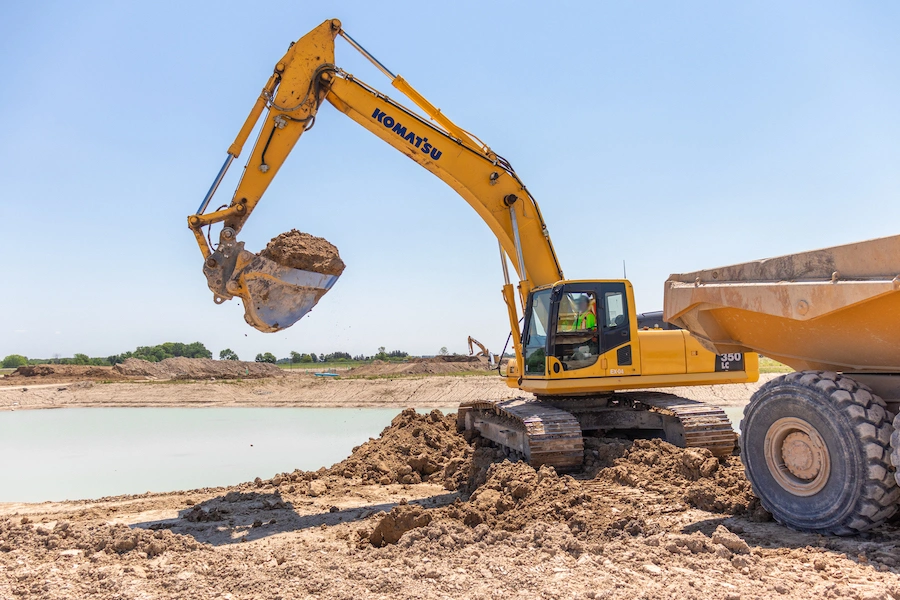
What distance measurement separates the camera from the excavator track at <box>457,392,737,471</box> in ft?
23.7

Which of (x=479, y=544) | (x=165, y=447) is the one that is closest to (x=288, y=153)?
(x=479, y=544)

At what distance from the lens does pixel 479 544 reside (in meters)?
4.91

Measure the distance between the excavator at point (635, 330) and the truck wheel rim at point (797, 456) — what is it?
0.01 metres

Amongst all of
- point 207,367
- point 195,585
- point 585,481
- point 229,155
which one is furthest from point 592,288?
point 207,367

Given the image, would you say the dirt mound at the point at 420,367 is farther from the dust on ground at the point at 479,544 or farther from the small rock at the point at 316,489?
the dust on ground at the point at 479,544

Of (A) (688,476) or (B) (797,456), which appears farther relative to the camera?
(A) (688,476)

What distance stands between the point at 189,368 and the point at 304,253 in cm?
2979

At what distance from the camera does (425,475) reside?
8922 millimetres

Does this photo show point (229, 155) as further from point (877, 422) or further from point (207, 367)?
point (207, 367)

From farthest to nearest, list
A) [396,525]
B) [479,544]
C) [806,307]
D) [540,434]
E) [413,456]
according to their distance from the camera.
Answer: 1. [413,456]
2. [540,434]
3. [396,525]
4. [479,544]
5. [806,307]

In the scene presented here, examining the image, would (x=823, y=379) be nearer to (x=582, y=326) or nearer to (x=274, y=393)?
(x=582, y=326)

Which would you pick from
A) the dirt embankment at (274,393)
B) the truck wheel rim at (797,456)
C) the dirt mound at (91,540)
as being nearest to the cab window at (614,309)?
the truck wheel rim at (797,456)

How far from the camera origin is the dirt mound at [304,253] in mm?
7516

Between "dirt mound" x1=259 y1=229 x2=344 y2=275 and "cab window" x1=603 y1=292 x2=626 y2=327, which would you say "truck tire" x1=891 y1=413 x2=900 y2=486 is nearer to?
"cab window" x1=603 y1=292 x2=626 y2=327
